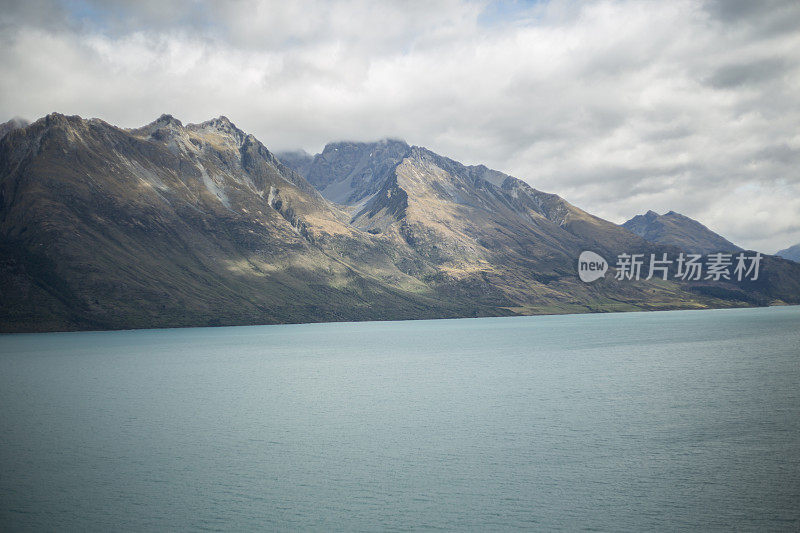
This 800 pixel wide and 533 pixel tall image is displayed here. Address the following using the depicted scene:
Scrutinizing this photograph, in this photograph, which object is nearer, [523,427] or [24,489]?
[24,489]

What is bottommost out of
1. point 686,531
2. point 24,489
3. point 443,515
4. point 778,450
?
point 24,489

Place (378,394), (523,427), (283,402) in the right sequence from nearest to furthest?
(523,427)
(283,402)
(378,394)

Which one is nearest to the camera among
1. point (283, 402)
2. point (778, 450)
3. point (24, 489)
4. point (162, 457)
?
point (24, 489)

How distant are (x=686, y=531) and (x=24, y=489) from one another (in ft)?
171

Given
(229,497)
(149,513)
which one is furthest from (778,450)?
(149,513)

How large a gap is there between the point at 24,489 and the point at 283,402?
1643 inches

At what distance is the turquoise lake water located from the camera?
3812cm

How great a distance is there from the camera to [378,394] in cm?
8938

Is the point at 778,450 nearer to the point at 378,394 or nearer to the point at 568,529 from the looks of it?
the point at 568,529

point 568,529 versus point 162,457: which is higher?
point 568,529

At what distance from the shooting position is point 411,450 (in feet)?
178

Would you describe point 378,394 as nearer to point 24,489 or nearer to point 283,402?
point 283,402

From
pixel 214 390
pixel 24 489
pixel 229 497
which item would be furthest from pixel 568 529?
pixel 214 390

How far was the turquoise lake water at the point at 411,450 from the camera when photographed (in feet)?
125
